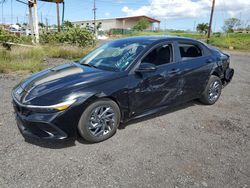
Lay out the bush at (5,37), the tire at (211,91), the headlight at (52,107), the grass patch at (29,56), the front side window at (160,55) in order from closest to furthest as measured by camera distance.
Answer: the headlight at (52,107) → the front side window at (160,55) → the tire at (211,91) → the grass patch at (29,56) → the bush at (5,37)

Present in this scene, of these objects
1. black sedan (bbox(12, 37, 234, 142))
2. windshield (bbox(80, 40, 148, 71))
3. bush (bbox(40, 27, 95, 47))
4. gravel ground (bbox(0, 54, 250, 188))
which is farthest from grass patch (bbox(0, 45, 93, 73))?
black sedan (bbox(12, 37, 234, 142))

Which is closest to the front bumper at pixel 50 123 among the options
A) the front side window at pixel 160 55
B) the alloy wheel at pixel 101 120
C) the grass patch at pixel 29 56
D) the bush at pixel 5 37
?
the alloy wheel at pixel 101 120

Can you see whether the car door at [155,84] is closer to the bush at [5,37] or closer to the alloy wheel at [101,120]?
the alloy wheel at [101,120]

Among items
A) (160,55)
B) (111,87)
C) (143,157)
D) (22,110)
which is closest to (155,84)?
(160,55)

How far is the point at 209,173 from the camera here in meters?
2.62

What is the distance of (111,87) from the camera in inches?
125

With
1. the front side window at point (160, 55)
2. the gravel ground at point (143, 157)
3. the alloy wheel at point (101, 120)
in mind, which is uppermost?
the front side window at point (160, 55)

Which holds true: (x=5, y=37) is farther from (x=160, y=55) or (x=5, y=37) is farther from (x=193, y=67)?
(x=193, y=67)

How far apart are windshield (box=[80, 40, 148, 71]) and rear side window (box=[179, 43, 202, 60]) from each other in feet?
2.84

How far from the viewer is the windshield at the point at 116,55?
139 inches

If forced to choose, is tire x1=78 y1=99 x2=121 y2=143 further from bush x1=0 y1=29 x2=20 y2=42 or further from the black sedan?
bush x1=0 y1=29 x2=20 y2=42

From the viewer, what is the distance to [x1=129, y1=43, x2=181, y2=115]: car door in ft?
11.3

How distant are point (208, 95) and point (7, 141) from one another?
4.06 metres

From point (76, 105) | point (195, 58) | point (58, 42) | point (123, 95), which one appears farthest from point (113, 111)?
point (58, 42)
